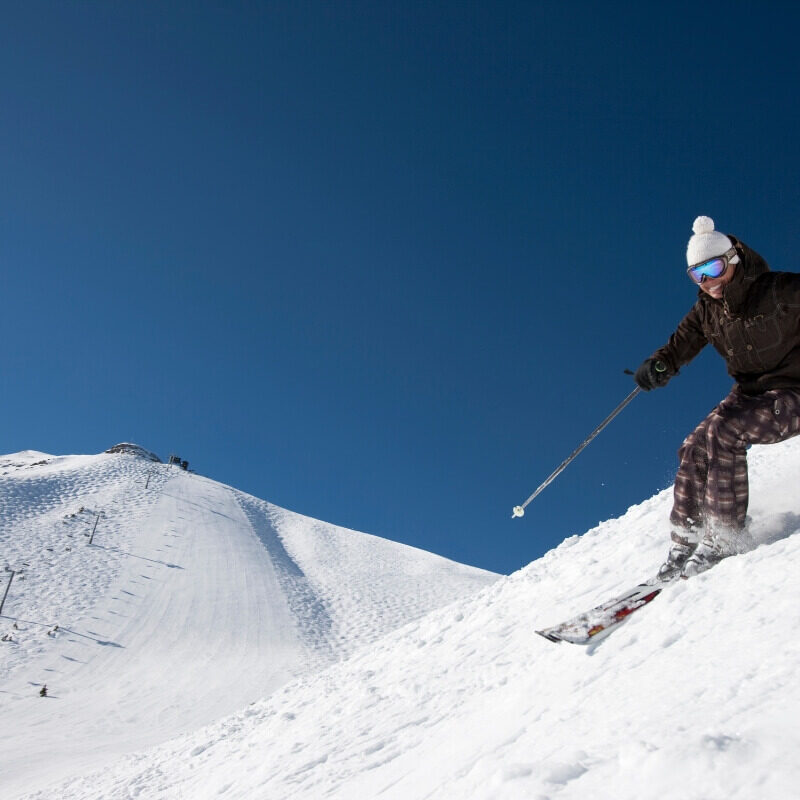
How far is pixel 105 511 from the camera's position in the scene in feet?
119

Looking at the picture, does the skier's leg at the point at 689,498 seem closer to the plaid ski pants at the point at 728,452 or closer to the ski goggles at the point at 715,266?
the plaid ski pants at the point at 728,452

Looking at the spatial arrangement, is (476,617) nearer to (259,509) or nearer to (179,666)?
(179,666)

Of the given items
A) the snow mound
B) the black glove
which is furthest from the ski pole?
the snow mound

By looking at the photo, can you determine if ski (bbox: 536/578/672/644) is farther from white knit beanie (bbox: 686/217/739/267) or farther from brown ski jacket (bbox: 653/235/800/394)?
white knit beanie (bbox: 686/217/739/267)

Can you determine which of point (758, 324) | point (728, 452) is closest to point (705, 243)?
point (758, 324)

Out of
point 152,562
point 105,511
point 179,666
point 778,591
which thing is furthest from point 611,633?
point 105,511

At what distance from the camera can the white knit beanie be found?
3936mm

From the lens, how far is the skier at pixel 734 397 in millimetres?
3730

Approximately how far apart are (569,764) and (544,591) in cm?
415

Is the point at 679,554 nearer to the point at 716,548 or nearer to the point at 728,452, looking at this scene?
the point at 716,548

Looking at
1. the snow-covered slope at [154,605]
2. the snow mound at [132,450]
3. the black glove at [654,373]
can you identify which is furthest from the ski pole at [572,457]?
the snow mound at [132,450]

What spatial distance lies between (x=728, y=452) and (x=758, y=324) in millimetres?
894

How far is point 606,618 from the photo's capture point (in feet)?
11.9

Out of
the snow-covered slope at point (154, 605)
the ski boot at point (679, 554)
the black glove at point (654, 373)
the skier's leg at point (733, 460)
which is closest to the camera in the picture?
the skier's leg at point (733, 460)
